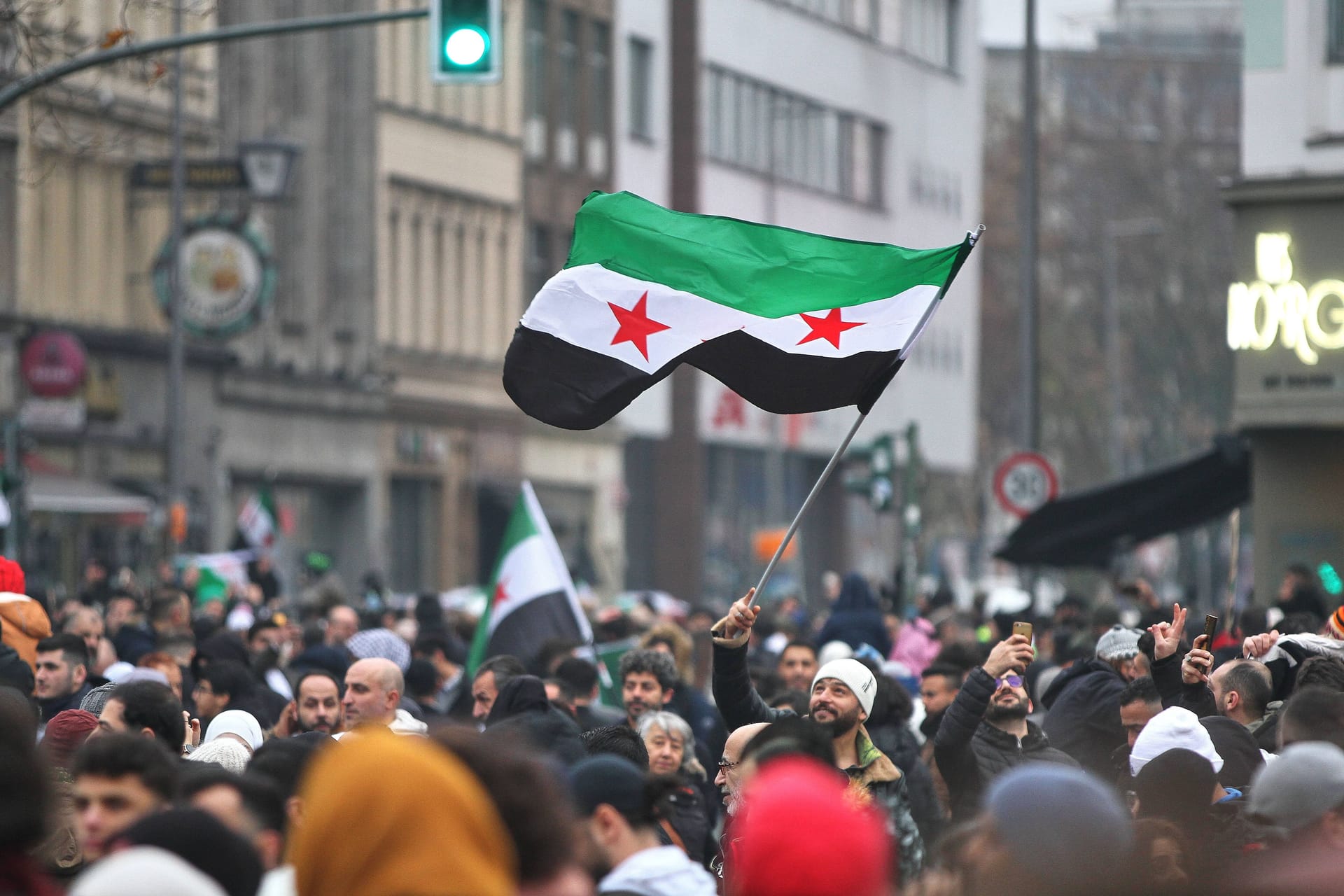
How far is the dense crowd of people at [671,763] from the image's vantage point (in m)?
4.75

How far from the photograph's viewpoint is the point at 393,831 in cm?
451

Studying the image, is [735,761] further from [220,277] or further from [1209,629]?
[220,277]

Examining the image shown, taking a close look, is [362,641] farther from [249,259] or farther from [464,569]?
[464,569]

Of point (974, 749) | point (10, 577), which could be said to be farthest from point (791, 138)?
point (974, 749)

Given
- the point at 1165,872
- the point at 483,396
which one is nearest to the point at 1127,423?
the point at 483,396

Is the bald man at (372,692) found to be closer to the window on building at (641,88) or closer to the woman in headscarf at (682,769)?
the woman in headscarf at (682,769)

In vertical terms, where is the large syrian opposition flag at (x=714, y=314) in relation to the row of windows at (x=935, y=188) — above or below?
below

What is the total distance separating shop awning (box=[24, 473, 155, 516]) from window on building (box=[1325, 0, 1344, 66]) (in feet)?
62.6

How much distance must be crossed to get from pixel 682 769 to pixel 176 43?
23.4 ft

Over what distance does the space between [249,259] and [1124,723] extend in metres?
29.4

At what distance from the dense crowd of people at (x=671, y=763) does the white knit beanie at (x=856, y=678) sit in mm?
16

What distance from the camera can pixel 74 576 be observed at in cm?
3772

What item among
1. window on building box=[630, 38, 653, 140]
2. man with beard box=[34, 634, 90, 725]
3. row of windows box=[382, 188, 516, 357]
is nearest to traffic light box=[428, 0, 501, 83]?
man with beard box=[34, 634, 90, 725]

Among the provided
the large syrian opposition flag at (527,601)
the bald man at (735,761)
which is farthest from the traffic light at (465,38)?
the bald man at (735,761)
